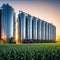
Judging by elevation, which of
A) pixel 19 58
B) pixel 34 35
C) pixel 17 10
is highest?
pixel 17 10

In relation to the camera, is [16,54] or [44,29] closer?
[16,54]

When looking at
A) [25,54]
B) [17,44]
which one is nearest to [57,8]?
[17,44]

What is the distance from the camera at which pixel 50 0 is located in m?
7.18

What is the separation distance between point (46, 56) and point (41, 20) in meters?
1.48

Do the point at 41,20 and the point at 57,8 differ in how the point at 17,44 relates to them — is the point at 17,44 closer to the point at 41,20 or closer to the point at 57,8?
the point at 41,20

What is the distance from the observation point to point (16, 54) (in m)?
5.72

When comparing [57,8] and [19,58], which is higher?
[57,8]

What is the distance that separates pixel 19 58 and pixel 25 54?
147 mm

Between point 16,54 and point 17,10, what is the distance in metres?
1.68

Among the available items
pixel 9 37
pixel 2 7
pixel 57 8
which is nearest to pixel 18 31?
pixel 9 37

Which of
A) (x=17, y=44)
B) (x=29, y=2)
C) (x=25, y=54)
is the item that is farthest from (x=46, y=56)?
(x=29, y=2)

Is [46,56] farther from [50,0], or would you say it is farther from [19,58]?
[50,0]

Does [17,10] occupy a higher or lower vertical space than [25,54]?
higher

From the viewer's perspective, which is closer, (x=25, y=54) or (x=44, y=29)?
(x=25, y=54)
